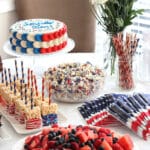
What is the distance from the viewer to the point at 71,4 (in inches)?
102

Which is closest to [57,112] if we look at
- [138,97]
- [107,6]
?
[138,97]

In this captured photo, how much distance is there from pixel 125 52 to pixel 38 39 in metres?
0.42

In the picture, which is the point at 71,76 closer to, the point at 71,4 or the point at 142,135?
the point at 142,135

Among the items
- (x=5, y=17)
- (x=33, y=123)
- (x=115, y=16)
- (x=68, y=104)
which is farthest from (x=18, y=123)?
(x=5, y=17)

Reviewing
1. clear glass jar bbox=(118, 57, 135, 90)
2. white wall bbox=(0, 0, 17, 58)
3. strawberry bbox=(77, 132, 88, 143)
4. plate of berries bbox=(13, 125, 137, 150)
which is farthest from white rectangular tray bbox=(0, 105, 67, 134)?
white wall bbox=(0, 0, 17, 58)

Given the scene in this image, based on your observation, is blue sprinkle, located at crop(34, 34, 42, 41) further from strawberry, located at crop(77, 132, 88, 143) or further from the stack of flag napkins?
strawberry, located at crop(77, 132, 88, 143)

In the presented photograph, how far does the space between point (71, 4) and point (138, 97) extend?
51.7 inches

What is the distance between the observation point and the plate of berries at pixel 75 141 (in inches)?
43.3

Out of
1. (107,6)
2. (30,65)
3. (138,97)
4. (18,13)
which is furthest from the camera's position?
(18,13)

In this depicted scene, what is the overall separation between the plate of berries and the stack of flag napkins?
0.15 meters

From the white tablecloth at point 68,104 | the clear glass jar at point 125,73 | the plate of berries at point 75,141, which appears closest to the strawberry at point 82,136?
the plate of berries at point 75,141

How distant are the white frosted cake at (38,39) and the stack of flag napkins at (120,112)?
439 mm

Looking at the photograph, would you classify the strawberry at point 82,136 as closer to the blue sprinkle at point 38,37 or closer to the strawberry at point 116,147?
the strawberry at point 116,147

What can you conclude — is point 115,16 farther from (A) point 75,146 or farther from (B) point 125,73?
(A) point 75,146
